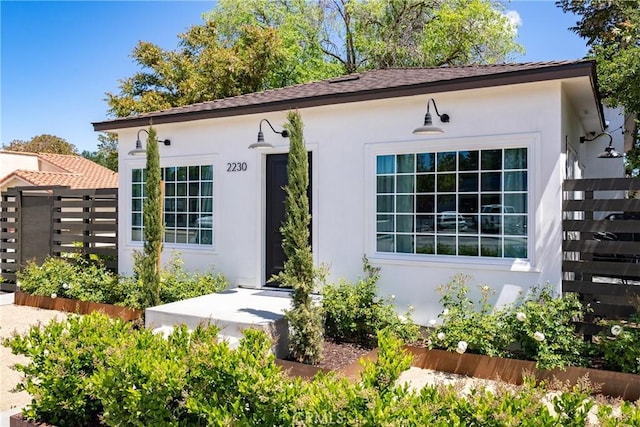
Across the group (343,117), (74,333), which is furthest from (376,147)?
(74,333)

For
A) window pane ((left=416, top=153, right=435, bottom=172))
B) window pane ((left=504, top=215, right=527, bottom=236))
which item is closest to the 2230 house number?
window pane ((left=416, top=153, right=435, bottom=172))

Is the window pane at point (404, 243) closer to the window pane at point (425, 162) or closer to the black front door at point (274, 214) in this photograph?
the window pane at point (425, 162)

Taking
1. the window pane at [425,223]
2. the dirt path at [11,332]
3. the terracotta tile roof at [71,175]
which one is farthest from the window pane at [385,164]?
the terracotta tile roof at [71,175]

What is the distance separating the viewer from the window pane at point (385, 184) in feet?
25.2

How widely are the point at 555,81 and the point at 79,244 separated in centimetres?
977

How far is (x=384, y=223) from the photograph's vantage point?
7715mm

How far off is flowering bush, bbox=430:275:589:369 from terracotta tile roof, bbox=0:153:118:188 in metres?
20.3

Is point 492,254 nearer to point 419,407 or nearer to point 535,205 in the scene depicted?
point 535,205

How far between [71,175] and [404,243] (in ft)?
75.4

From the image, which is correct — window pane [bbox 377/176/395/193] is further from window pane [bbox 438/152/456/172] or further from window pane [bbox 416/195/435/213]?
window pane [bbox 438/152/456/172]

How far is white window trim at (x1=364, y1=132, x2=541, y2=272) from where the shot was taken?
6547 millimetres

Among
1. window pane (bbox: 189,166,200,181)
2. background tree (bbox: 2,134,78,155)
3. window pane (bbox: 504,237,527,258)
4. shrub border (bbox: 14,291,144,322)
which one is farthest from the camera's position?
background tree (bbox: 2,134,78,155)

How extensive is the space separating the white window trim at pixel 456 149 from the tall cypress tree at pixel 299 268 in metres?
1.77

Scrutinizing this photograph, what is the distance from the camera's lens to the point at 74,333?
4.29 m
